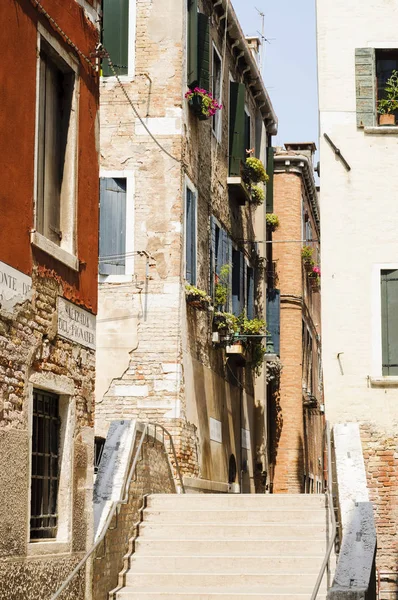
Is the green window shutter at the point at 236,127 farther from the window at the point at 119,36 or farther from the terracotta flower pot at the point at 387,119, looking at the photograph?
the terracotta flower pot at the point at 387,119

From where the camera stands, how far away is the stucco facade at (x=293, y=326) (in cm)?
2823

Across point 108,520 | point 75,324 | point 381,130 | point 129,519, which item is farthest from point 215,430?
point 75,324

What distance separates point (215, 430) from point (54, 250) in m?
10.3

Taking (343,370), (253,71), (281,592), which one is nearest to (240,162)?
(253,71)

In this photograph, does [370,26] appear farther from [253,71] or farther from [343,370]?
[253,71]

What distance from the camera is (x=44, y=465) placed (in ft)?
32.9

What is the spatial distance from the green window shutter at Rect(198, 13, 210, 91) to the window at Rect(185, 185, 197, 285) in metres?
1.84

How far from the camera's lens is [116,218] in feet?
58.3

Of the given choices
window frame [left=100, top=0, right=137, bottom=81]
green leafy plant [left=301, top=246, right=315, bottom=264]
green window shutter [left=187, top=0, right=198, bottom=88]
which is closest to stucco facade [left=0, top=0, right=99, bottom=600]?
window frame [left=100, top=0, right=137, bottom=81]

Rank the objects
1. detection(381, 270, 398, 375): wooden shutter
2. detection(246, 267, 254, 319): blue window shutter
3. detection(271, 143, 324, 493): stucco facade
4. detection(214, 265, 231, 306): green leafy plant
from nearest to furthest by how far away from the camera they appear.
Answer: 1. detection(381, 270, 398, 375): wooden shutter
2. detection(214, 265, 231, 306): green leafy plant
3. detection(246, 267, 254, 319): blue window shutter
4. detection(271, 143, 324, 493): stucco facade

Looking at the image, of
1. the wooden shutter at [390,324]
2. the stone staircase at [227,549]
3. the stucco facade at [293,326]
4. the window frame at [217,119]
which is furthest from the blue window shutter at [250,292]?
the stone staircase at [227,549]

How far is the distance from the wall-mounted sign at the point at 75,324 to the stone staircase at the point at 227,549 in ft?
8.13

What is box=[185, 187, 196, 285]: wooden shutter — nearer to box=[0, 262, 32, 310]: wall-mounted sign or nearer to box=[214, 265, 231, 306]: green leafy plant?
box=[214, 265, 231, 306]: green leafy plant

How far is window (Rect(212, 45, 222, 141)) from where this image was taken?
2067 cm
